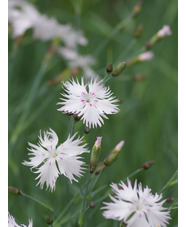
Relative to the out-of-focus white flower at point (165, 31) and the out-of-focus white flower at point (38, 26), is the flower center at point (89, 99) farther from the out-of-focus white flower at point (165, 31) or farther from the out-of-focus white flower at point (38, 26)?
the out-of-focus white flower at point (38, 26)

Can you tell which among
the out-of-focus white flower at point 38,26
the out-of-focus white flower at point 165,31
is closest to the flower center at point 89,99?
the out-of-focus white flower at point 165,31

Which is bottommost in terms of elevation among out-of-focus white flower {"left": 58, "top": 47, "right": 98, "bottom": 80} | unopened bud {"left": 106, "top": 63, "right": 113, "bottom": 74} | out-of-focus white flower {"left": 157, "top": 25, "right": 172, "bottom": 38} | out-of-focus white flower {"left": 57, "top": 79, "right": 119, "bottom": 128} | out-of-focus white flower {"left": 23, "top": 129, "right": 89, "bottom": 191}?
out-of-focus white flower {"left": 23, "top": 129, "right": 89, "bottom": 191}

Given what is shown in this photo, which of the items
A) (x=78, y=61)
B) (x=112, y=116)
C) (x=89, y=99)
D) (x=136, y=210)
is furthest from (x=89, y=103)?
(x=112, y=116)

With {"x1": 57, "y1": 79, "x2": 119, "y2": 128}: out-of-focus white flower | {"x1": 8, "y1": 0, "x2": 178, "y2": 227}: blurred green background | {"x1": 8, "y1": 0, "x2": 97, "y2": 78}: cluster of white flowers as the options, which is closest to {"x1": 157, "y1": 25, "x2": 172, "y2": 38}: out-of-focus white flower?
{"x1": 8, "y1": 0, "x2": 178, "y2": 227}: blurred green background

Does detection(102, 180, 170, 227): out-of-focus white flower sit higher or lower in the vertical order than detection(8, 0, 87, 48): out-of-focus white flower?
lower

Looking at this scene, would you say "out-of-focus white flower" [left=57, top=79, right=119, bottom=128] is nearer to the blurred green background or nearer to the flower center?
the flower center

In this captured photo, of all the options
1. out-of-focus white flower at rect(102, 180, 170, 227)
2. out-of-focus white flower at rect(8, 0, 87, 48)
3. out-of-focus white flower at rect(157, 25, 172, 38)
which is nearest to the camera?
out-of-focus white flower at rect(102, 180, 170, 227)

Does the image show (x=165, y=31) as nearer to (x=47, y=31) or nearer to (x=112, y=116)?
(x=47, y=31)

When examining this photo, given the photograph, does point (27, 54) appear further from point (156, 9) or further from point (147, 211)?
point (147, 211)
